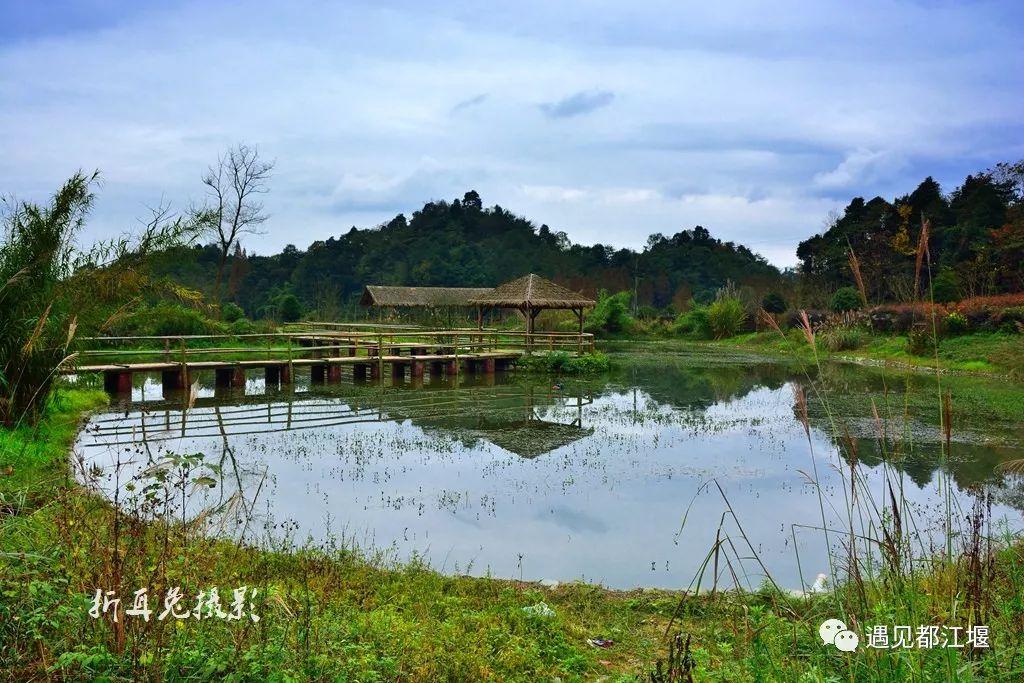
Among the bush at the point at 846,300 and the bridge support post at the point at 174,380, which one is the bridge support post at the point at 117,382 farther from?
the bush at the point at 846,300

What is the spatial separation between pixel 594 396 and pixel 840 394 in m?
4.66

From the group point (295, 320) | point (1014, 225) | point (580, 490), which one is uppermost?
point (1014, 225)

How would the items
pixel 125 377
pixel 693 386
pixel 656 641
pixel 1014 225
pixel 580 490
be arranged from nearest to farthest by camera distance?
pixel 656 641, pixel 580 490, pixel 125 377, pixel 693 386, pixel 1014 225

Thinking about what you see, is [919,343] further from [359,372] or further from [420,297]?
[420,297]

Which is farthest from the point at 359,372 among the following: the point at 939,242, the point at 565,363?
the point at 939,242

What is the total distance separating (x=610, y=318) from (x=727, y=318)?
539 centimetres

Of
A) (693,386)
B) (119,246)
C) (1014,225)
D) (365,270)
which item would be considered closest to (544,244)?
(365,270)

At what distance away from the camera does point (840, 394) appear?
48.3ft

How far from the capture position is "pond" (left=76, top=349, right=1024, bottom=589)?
5.45m

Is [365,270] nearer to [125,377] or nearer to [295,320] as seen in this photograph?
[295,320]

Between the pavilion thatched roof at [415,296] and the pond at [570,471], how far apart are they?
1888cm

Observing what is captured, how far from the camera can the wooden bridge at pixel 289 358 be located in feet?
48.6

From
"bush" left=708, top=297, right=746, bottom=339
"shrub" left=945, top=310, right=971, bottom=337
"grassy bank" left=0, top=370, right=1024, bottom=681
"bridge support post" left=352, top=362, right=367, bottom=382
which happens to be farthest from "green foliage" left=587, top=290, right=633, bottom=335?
"grassy bank" left=0, top=370, right=1024, bottom=681

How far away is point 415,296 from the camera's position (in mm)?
35344
